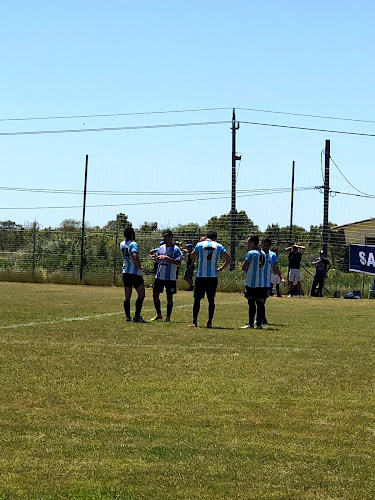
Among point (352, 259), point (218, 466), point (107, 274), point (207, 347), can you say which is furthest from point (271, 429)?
point (107, 274)

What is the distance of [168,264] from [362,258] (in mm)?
18631

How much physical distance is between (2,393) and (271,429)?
8.77 ft

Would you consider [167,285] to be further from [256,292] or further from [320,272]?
[320,272]

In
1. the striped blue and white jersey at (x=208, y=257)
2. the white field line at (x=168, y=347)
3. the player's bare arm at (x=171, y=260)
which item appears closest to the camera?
the white field line at (x=168, y=347)

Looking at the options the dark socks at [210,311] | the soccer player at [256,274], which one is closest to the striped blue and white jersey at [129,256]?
the dark socks at [210,311]

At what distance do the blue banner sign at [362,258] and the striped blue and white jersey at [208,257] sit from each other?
63.7 feet

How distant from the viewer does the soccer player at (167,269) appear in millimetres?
18219

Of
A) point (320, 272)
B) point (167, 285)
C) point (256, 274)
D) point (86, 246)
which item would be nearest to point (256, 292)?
point (256, 274)

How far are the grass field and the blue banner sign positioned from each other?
21357 mm

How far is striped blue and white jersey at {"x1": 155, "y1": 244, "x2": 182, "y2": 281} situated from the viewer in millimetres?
18250

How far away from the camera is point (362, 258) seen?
35.7m

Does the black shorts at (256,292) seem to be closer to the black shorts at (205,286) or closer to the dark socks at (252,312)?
the dark socks at (252,312)

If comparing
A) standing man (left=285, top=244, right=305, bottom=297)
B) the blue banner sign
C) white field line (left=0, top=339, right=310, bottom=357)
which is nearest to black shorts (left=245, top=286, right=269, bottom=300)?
white field line (left=0, top=339, right=310, bottom=357)

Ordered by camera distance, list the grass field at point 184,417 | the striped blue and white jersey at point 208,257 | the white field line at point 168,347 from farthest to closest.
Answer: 1. the striped blue and white jersey at point 208,257
2. the white field line at point 168,347
3. the grass field at point 184,417
